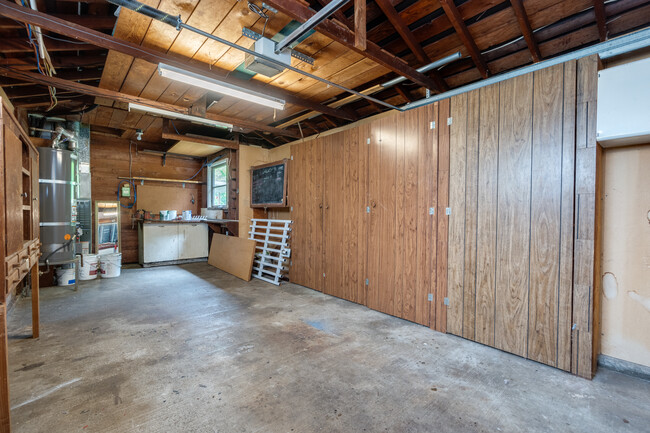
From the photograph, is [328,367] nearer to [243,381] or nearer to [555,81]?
[243,381]

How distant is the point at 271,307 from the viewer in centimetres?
384

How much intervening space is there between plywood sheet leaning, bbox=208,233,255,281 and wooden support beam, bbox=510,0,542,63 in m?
4.75

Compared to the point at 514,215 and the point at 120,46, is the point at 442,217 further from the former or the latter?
the point at 120,46

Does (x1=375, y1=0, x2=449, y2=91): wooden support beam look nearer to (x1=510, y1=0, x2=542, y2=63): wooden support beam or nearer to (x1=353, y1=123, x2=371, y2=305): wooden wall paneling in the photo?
(x1=510, y1=0, x2=542, y2=63): wooden support beam

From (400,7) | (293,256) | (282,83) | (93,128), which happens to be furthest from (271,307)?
(93,128)

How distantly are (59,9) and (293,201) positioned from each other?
3.64m

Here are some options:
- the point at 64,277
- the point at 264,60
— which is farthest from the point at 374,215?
the point at 64,277

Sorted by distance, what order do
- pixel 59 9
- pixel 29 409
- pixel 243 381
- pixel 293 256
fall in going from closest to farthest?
pixel 29 409, pixel 243 381, pixel 59 9, pixel 293 256

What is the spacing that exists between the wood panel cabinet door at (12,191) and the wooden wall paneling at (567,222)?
3.99 meters

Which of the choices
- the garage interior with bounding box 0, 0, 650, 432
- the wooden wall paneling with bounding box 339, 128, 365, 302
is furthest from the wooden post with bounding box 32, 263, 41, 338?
the wooden wall paneling with bounding box 339, 128, 365, 302

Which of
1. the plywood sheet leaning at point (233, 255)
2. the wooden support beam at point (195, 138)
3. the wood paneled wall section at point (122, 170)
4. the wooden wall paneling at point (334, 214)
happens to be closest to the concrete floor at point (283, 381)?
the wooden wall paneling at point (334, 214)

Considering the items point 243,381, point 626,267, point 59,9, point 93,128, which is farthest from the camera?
point 93,128

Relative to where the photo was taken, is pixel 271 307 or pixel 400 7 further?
pixel 271 307

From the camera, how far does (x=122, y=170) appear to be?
663 cm
